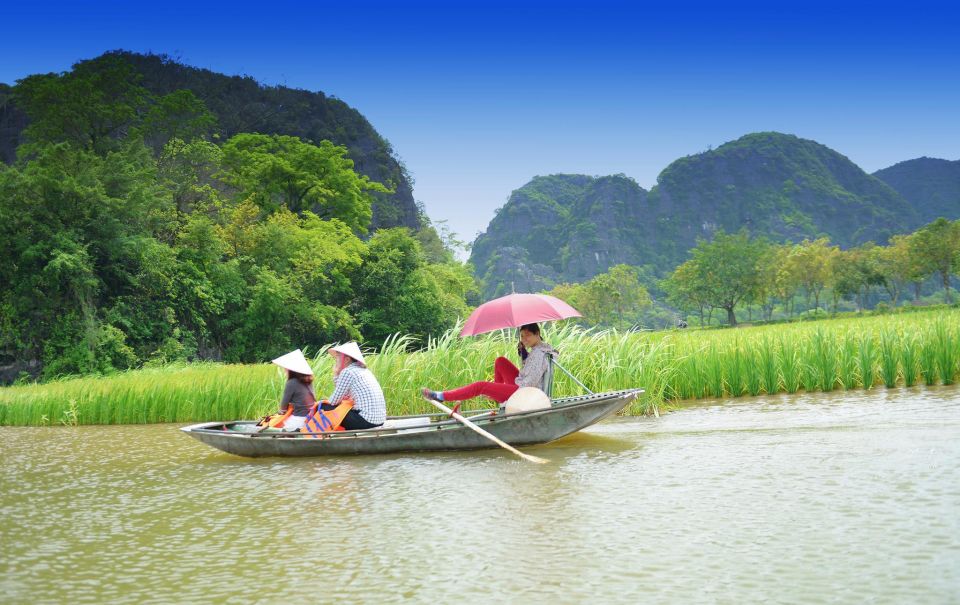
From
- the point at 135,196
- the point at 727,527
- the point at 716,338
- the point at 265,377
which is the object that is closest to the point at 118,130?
the point at 135,196

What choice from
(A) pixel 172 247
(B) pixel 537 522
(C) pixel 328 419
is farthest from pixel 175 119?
(B) pixel 537 522

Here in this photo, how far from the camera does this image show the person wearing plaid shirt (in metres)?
10.6

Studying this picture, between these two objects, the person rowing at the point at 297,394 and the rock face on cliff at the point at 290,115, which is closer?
the person rowing at the point at 297,394

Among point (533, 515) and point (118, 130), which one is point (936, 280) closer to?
point (118, 130)

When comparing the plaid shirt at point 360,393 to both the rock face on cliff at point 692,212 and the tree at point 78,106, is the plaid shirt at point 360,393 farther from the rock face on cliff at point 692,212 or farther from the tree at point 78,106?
the rock face on cliff at point 692,212

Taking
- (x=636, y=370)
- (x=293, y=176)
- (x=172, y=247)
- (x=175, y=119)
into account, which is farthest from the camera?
(x=293, y=176)

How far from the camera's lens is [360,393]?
10727mm

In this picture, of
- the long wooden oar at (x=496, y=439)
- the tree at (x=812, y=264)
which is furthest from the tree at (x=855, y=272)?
the long wooden oar at (x=496, y=439)

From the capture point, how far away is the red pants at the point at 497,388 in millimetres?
10836

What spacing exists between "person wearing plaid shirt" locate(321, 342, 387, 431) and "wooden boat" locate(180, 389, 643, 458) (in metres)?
0.32

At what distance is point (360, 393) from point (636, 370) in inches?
186

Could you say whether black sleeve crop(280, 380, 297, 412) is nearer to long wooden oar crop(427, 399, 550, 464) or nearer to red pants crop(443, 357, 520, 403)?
red pants crop(443, 357, 520, 403)

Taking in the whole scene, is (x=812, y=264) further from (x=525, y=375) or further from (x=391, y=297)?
(x=525, y=375)

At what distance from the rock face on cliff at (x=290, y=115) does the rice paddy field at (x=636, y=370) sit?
47852 millimetres
